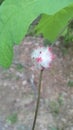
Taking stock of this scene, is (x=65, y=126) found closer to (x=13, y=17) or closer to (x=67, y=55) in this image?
(x=67, y=55)

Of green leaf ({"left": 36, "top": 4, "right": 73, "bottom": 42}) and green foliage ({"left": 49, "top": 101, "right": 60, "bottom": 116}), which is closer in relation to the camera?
green leaf ({"left": 36, "top": 4, "right": 73, "bottom": 42})

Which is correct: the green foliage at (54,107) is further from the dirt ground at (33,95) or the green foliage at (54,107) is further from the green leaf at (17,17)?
the green leaf at (17,17)

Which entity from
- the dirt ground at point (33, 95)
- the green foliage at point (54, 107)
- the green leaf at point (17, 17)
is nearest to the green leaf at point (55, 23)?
the green leaf at point (17, 17)

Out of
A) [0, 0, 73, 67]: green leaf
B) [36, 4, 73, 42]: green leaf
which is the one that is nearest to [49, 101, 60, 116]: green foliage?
[36, 4, 73, 42]: green leaf

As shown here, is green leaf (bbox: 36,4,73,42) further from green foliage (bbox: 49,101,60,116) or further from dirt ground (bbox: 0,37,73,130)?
green foliage (bbox: 49,101,60,116)

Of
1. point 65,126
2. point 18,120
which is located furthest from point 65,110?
point 18,120

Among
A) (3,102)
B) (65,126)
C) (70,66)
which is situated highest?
(70,66)
